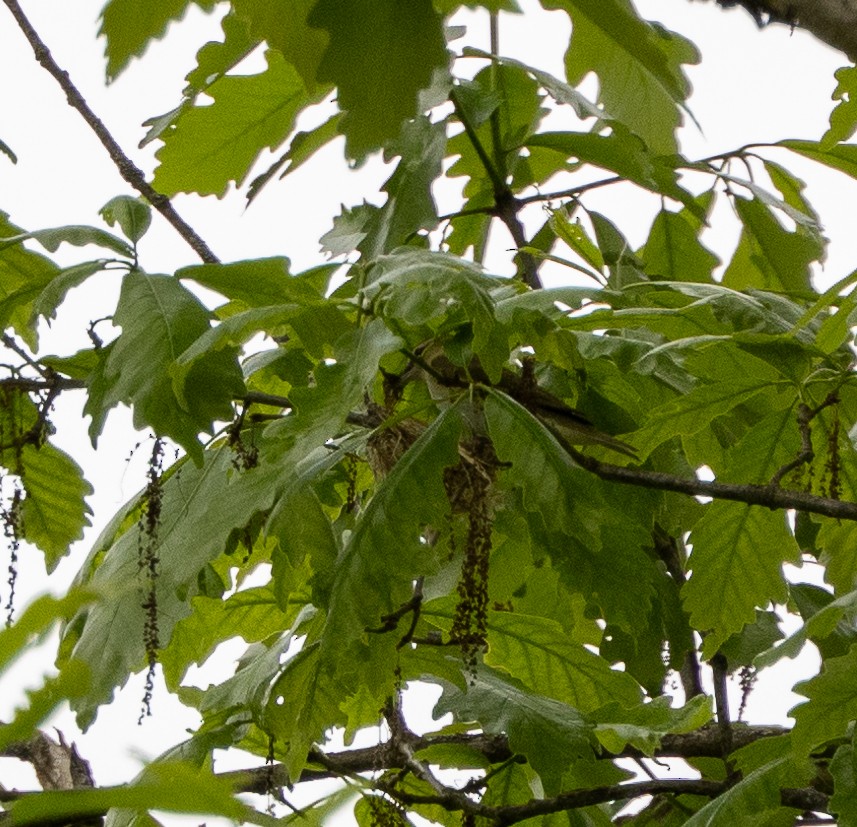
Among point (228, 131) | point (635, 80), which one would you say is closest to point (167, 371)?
point (228, 131)

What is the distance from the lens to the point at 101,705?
117 centimetres

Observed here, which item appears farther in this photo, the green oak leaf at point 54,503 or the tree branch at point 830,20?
the green oak leaf at point 54,503

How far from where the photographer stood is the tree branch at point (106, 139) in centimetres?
138

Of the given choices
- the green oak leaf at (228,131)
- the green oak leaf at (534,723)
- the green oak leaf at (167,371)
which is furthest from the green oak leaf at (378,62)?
the green oak leaf at (228,131)

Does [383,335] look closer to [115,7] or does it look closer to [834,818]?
[115,7]

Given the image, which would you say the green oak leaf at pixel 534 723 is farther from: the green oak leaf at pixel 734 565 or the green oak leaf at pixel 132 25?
the green oak leaf at pixel 132 25

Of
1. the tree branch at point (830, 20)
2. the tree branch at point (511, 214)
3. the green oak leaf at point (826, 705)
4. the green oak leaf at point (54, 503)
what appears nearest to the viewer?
the tree branch at point (830, 20)

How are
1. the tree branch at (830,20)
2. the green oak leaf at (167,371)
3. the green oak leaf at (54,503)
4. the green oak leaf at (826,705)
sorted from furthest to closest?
the green oak leaf at (54,503) → the green oak leaf at (826,705) → the green oak leaf at (167,371) → the tree branch at (830,20)

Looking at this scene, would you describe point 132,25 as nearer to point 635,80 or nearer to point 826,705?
point 826,705

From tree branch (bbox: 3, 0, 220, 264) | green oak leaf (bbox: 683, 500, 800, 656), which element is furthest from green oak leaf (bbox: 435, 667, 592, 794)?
tree branch (bbox: 3, 0, 220, 264)

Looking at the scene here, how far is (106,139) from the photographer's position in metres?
1.38

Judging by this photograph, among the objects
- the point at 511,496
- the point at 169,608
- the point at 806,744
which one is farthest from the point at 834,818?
the point at 169,608

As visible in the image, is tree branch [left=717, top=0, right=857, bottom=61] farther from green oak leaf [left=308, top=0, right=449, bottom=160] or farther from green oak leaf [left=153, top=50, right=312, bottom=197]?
green oak leaf [left=153, top=50, right=312, bottom=197]

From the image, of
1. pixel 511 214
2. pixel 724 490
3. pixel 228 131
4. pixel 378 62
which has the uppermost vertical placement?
pixel 228 131
